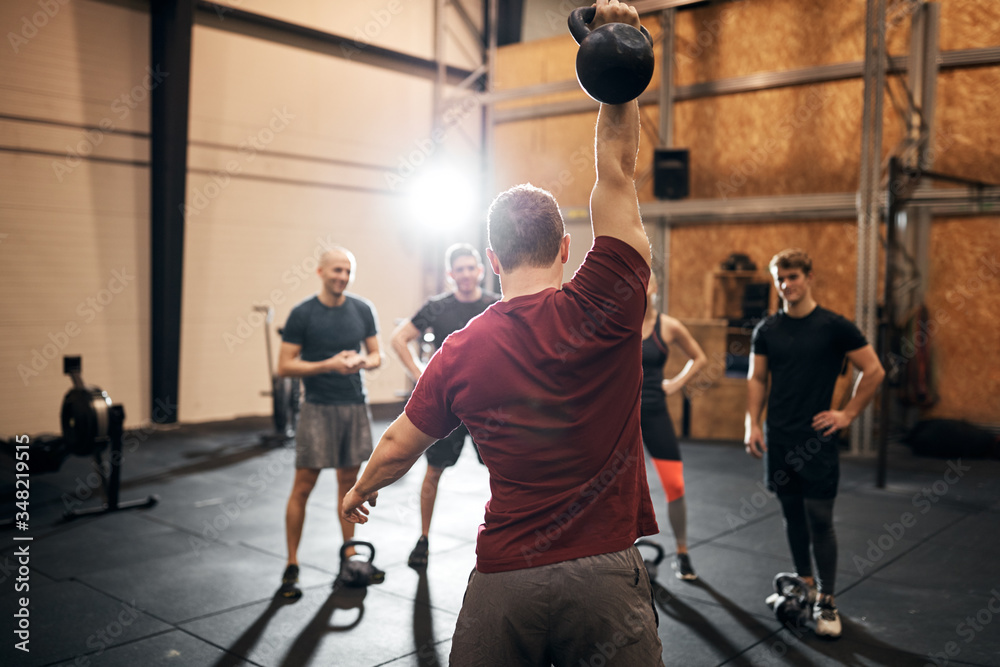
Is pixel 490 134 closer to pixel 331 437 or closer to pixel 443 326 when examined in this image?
pixel 443 326

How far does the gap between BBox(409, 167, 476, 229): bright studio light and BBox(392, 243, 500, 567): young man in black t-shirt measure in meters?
6.59

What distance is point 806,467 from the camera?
344cm

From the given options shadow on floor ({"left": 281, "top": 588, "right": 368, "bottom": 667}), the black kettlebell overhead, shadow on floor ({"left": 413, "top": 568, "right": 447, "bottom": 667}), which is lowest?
shadow on floor ({"left": 281, "top": 588, "right": 368, "bottom": 667})

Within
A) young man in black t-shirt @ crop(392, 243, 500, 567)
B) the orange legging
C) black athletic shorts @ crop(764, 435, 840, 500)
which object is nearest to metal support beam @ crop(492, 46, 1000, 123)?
young man in black t-shirt @ crop(392, 243, 500, 567)

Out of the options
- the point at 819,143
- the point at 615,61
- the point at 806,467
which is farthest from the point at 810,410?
the point at 819,143

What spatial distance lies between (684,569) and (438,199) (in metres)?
7.74

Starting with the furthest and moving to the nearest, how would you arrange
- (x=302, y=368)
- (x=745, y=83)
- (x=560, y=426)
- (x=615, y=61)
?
(x=745, y=83)
(x=302, y=368)
(x=560, y=426)
(x=615, y=61)

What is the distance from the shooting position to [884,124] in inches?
340

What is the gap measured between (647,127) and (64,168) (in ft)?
22.4

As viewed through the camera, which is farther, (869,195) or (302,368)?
(869,195)

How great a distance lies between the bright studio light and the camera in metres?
11.1

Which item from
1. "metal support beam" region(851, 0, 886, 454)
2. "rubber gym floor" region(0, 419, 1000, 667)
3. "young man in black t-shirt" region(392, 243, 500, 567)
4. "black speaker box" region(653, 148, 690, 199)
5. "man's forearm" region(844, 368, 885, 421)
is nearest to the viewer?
"rubber gym floor" region(0, 419, 1000, 667)

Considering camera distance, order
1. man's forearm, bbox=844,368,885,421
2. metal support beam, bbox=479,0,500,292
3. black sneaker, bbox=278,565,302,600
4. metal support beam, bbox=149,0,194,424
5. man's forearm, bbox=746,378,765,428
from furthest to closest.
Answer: metal support beam, bbox=479,0,500,292 < metal support beam, bbox=149,0,194,424 < black sneaker, bbox=278,565,302,600 < man's forearm, bbox=746,378,765,428 < man's forearm, bbox=844,368,885,421

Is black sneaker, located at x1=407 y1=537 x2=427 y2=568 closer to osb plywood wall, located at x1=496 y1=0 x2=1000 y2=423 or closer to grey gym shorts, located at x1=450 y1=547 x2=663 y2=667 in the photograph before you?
grey gym shorts, located at x1=450 y1=547 x2=663 y2=667
